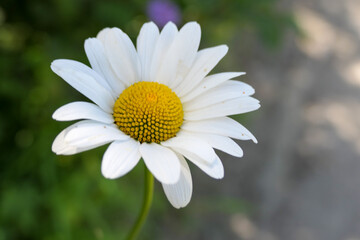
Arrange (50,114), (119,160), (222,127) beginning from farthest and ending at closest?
(50,114) < (222,127) < (119,160)

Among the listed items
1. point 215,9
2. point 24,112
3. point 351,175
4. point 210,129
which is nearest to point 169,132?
point 210,129

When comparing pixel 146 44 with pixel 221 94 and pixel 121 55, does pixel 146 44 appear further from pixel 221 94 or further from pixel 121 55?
pixel 221 94

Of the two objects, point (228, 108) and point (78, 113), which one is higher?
point (228, 108)


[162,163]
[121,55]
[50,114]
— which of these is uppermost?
[121,55]

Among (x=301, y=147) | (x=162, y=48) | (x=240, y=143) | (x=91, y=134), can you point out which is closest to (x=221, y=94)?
(x=162, y=48)

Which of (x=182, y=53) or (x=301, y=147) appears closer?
(x=182, y=53)

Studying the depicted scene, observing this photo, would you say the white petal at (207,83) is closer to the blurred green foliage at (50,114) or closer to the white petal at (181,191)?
the white petal at (181,191)

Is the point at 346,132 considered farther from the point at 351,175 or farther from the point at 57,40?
the point at 57,40
